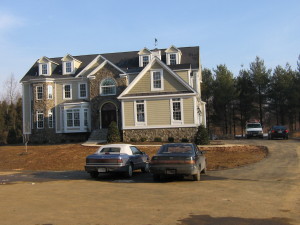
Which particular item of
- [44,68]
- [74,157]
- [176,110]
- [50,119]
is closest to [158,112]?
[176,110]

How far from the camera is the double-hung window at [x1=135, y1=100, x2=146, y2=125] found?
3059 centimetres

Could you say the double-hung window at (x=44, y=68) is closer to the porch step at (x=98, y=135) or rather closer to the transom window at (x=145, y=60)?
the porch step at (x=98, y=135)

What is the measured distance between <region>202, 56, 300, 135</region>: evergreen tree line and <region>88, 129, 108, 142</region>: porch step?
878 inches

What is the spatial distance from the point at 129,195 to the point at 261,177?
6.15m

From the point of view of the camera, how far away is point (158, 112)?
99.5 ft

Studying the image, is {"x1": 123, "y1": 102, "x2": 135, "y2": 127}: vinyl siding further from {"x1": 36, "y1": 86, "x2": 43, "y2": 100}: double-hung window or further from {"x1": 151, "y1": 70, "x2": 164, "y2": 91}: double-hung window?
{"x1": 36, "y1": 86, "x2": 43, "y2": 100}: double-hung window

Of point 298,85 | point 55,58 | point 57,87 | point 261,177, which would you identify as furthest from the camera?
point 298,85

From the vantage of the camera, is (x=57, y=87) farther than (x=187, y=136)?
Yes

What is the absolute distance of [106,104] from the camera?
35062 mm

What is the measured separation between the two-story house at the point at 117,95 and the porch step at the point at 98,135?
823 millimetres

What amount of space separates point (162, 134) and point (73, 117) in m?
10.7

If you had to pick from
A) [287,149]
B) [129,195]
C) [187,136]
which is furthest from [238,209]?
[187,136]

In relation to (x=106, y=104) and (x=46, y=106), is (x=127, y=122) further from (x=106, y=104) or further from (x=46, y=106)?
(x=46, y=106)

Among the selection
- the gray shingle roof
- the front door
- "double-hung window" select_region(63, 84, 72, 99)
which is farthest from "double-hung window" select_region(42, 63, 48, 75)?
the front door
